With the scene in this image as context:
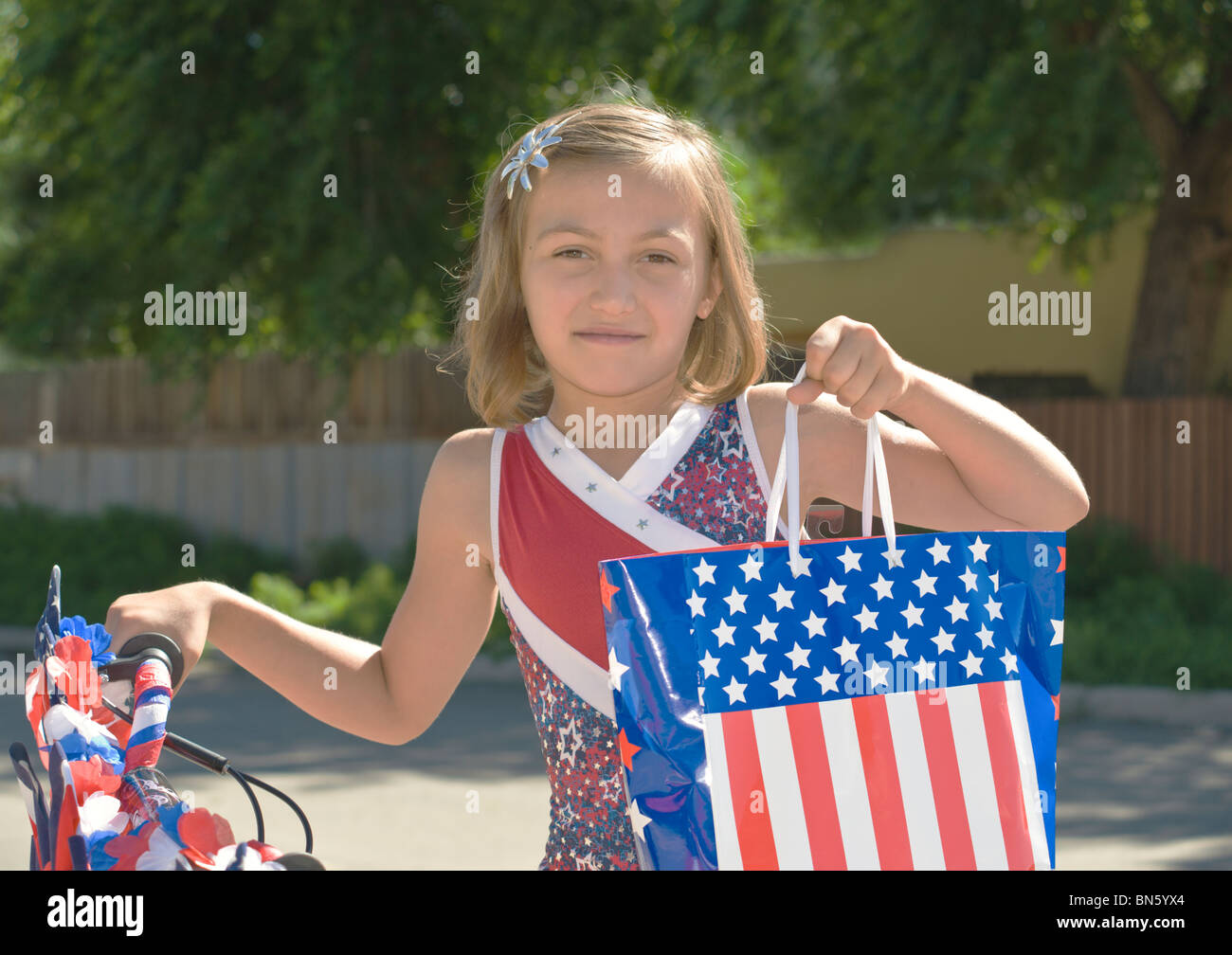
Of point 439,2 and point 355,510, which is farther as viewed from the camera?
point 355,510

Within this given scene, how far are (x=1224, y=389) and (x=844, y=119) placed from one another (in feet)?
13.5

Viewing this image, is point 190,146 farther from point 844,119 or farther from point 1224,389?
point 1224,389

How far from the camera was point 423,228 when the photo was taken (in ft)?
41.5

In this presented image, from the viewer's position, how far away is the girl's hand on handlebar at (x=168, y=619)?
1715 millimetres

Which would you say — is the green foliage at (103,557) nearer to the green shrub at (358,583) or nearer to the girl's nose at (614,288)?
the green shrub at (358,583)

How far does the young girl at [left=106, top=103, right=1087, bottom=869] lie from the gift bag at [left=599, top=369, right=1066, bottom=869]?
23 centimetres

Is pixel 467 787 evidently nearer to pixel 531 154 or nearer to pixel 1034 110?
pixel 531 154

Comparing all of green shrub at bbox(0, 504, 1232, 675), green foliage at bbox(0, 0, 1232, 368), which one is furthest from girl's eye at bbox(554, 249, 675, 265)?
green foliage at bbox(0, 0, 1232, 368)

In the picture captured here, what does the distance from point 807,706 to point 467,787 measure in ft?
18.3

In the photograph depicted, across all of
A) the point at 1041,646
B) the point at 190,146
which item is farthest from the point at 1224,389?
the point at 1041,646

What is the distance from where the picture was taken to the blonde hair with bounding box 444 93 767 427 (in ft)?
6.26

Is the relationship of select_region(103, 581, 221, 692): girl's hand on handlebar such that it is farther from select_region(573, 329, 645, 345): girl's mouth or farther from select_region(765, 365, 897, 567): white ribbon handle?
select_region(765, 365, 897, 567): white ribbon handle

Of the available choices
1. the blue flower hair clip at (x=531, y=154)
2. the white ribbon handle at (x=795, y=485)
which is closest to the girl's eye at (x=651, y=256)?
the blue flower hair clip at (x=531, y=154)

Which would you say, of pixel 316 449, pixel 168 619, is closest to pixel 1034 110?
pixel 316 449
